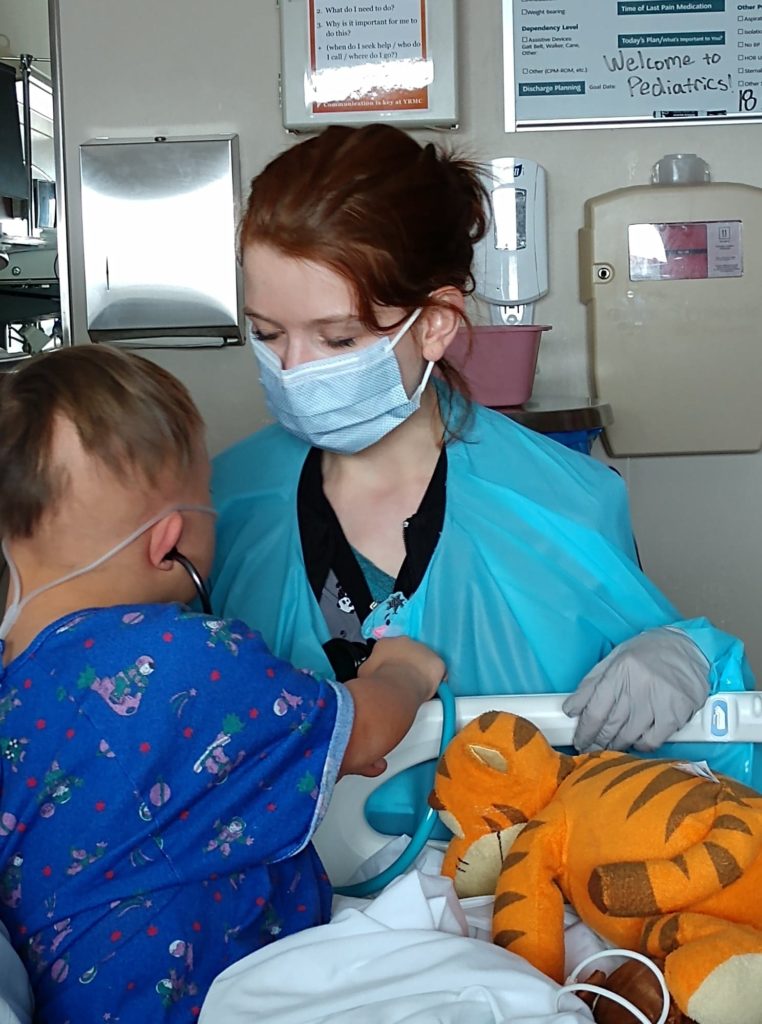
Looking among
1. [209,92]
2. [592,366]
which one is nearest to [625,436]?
[592,366]

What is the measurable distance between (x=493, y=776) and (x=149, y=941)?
358mm

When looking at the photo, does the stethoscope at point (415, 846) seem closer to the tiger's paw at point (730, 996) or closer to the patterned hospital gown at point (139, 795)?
the patterned hospital gown at point (139, 795)

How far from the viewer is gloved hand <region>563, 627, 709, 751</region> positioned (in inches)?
46.2

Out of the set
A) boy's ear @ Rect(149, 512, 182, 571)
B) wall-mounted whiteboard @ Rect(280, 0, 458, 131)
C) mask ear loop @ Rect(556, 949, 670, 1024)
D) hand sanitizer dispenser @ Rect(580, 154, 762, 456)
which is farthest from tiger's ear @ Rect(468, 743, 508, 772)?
wall-mounted whiteboard @ Rect(280, 0, 458, 131)

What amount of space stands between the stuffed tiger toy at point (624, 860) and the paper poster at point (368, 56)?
1.98 m

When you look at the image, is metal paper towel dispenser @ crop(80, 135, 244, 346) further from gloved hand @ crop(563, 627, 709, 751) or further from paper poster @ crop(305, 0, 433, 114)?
gloved hand @ crop(563, 627, 709, 751)

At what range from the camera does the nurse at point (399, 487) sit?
53.9 inches

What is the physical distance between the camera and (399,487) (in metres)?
1.53

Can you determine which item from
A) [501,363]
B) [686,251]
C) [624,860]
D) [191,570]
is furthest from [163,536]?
[686,251]

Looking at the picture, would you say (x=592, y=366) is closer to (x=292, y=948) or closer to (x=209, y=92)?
(x=209, y=92)

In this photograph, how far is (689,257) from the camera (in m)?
2.71

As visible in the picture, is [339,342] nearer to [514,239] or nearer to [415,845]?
[415,845]

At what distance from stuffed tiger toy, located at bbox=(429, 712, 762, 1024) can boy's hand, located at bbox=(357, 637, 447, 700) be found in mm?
89

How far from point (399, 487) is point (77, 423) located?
62 centimetres
